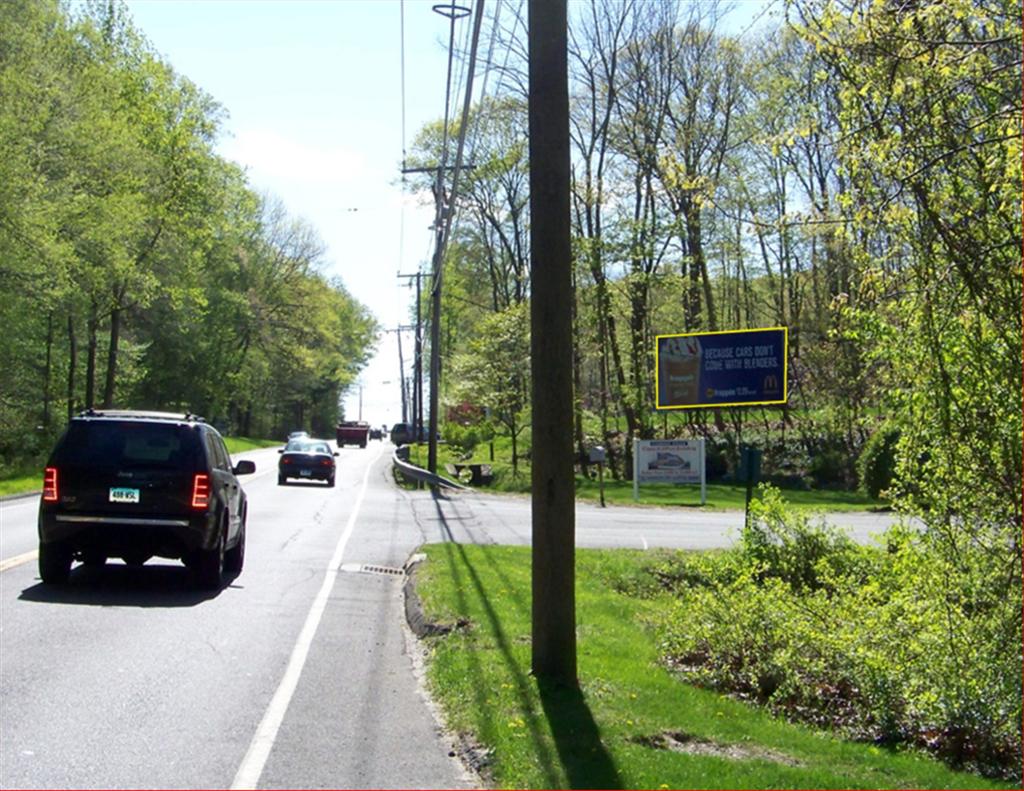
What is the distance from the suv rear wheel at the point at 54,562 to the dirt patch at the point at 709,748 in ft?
26.6

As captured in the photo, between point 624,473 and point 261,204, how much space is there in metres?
44.7

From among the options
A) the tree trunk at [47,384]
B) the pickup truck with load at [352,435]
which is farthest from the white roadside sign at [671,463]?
the pickup truck with load at [352,435]

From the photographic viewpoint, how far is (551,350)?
877cm

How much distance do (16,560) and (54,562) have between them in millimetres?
2622

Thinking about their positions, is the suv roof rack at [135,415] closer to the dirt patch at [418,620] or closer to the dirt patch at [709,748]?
the dirt patch at [418,620]

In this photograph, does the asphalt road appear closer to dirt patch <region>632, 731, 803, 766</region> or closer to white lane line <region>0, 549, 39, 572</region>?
white lane line <region>0, 549, 39, 572</region>

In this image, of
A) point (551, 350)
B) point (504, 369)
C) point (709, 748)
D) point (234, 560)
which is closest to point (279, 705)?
point (709, 748)

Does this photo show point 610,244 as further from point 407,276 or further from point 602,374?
point 407,276

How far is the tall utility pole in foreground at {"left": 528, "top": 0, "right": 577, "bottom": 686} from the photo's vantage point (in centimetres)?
870

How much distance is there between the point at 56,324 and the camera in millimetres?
48125

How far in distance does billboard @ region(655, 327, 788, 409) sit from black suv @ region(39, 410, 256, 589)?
45.5ft

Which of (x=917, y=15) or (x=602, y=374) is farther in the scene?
(x=602, y=374)

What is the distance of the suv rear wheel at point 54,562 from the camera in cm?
1290

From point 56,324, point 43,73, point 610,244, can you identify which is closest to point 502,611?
point 43,73
